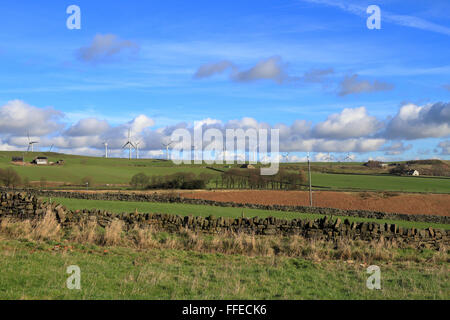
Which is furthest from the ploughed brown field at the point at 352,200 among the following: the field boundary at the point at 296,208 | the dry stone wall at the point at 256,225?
the dry stone wall at the point at 256,225

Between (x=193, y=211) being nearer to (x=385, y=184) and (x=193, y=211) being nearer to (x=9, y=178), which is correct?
(x=9, y=178)

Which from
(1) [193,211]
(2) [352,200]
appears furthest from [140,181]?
(1) [193,211]

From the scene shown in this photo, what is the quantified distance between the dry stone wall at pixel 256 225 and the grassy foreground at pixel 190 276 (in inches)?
201

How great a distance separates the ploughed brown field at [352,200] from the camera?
52688 mm

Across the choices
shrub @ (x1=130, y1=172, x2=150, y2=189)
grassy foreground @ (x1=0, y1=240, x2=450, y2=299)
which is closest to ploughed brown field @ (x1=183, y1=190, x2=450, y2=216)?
shrub @ (x1=130, y1=172, x2=150, y2=189)

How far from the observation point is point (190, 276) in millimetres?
10328

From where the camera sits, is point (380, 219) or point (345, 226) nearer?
point (345, 226)

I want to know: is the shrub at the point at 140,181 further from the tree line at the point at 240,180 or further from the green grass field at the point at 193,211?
the green grass field at the point at 193,211

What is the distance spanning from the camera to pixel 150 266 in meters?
11.3

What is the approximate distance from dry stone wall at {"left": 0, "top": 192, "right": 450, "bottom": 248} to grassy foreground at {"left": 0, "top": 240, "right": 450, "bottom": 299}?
201 inches

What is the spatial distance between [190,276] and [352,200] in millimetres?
50711
